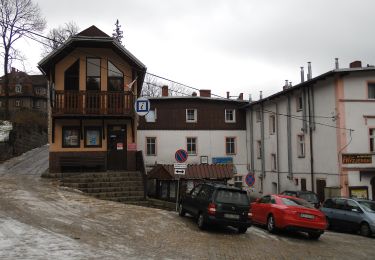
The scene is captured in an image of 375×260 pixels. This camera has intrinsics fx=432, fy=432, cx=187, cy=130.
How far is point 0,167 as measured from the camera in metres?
25.6

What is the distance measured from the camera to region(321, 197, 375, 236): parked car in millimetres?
17297

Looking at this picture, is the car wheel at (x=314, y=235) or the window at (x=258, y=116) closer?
the car wheel at (x=314, y=235)

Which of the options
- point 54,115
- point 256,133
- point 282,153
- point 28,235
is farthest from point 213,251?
point 256,133

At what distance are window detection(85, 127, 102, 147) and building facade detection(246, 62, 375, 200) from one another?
46.3 ft

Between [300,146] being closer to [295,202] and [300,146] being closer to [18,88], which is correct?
[295,202]

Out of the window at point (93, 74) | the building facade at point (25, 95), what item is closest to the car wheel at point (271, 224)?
the window at point (93, 74)

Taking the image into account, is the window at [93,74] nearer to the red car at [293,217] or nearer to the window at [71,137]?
the window at [71,137]

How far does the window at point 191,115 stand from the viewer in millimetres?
40362

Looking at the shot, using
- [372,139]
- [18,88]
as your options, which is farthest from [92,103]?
[18,88]

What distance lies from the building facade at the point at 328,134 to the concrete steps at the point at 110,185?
1248cm

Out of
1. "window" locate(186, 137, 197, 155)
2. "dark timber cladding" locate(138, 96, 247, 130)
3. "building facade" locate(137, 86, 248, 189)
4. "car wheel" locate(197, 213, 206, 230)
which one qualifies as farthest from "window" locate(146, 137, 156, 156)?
"car wheel" locate(197, 213, 206, 230)

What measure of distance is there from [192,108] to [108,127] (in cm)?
1615

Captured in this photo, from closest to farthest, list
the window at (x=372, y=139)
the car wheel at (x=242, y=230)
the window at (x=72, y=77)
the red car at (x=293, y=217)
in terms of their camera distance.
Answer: the car wheel at (x=242, y=230), the red car at (x=293, y=217), the window at (x=72, y=77), the window at (x=372, y=139)

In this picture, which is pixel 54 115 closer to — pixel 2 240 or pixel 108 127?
pixel 108 127
